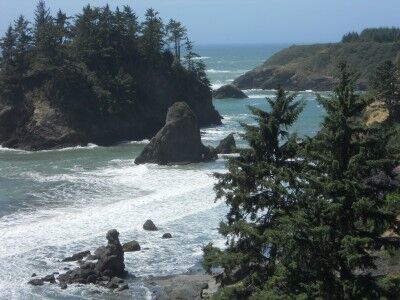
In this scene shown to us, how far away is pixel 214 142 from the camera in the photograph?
72.8 meters

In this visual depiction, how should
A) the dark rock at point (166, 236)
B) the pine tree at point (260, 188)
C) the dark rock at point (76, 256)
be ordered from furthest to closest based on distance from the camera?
the dark rock at point (166, 236), the dark rock at point (76, 256), the pine tree at point (260, 188)

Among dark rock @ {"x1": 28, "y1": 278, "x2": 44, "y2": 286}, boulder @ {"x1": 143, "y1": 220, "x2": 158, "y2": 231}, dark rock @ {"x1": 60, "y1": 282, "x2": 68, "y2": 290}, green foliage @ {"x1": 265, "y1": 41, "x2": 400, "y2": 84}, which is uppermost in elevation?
green foliage @ {"x1": 265, "y1": 41, "x2": 400, "y2": 84}

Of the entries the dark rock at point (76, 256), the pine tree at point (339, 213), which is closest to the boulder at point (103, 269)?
the dark rock at point (76, 256)

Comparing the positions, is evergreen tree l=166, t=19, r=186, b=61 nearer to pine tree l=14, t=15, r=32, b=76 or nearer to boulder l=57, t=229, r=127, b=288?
pine tree l=14, t=15, r=32, b=76

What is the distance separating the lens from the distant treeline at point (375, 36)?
161 metres

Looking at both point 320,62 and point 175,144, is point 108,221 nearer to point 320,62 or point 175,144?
point 175,144

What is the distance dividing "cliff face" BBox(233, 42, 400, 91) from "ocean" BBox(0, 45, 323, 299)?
271 ft

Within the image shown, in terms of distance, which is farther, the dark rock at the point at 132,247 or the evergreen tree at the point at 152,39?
the evergreen tree at the point at 152,39

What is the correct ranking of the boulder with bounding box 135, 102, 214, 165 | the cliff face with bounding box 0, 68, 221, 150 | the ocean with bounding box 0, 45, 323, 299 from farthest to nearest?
the cliff face with bounding box 0, 68, 221, 150 → the boulder with bounding box 135, 102, 214, 165 → the ocean with bounding box 0, 45, 323, 299

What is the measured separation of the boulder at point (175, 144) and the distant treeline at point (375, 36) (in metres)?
104

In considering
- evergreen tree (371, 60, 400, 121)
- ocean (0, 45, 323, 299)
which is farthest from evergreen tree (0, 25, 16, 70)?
evergreen tree (371, 60, 400, 121)

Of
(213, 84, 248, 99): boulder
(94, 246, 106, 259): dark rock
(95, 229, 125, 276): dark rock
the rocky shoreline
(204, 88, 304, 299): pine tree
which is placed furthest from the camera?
(213, 84, 248, 99): boulder

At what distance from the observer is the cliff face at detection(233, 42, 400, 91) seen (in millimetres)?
141500

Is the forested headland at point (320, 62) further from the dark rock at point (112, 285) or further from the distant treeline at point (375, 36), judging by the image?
the dark rock at point (112, 285)
